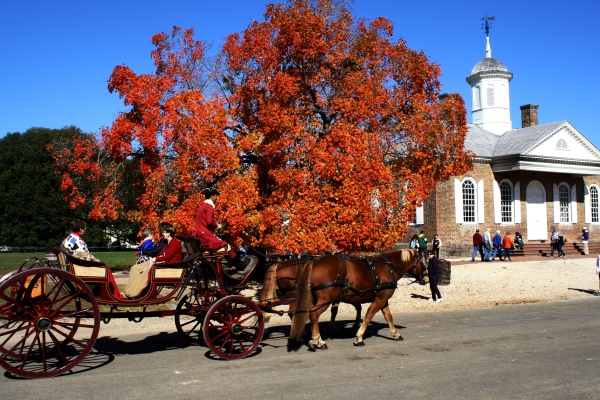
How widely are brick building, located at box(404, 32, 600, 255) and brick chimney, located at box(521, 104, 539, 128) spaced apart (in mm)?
2793

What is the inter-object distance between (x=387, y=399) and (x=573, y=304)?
39.3 feet

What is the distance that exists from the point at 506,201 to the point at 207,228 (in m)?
30.3

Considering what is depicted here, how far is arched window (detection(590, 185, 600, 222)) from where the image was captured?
133 feet

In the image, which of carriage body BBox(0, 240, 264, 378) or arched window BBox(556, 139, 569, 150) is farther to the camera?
arched window BBox(556, 139, 569, 150)

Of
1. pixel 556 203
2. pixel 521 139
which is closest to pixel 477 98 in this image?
pixel 521 139

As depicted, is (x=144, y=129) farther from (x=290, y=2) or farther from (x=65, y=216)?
(x=65, y=216)

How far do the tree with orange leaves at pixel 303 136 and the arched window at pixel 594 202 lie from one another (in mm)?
25589

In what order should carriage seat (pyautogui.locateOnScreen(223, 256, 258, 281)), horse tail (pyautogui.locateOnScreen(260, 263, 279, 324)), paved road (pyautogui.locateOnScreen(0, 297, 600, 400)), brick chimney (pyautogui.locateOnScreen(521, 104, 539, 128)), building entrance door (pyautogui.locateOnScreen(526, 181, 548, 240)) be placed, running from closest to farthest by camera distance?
paved road (pyautogui.locateOnScreen(0, 297, 600, 400))
carriage seat (pyautogui.locateOnScreen(223, 256, 258, 281))
horse tail (pyautogui.locateOnScreen(260, 263, 279, 324))
building entrance door (pyautogui.locateOnScreen(526, 181, 548, 240))
brick chimney (pyautogui.locateOnScreen(521, 104, 539, 128))

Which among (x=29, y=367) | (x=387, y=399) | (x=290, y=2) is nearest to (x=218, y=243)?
(x=29, y=367)

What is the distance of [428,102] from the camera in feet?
62.0

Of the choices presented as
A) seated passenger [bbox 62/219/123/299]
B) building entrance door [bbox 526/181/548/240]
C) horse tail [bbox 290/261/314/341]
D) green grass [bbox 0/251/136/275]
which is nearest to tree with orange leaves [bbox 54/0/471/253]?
horse tail [bbox 290/261/314/341]

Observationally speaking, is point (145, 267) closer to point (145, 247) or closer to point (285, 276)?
point (145, 247)

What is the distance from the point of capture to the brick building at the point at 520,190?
111 ft

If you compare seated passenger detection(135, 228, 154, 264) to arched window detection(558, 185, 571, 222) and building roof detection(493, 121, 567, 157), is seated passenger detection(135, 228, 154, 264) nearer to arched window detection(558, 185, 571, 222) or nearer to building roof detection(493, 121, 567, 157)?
building roof detection(493, 121, 567, 157)
